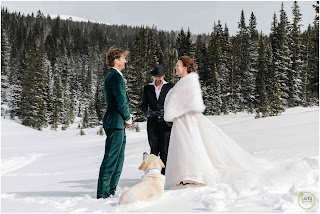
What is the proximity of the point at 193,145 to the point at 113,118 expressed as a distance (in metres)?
1.27

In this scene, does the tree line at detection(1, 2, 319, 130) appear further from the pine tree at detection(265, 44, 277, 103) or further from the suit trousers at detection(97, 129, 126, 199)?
the suit trousers at detection(97, 129, 126, 199)

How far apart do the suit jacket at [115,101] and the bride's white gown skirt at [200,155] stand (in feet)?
3.09

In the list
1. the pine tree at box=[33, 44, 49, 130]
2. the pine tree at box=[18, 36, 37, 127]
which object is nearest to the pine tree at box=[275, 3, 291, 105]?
A: the pine tree at box=[33, 44, 49, 130]

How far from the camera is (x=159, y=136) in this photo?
5.26 meters

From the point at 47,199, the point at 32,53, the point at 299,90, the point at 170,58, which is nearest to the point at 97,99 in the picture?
the point at 32,53

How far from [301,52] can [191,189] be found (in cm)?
4496

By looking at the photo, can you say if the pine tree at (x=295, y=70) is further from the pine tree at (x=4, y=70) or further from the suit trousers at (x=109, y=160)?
the pine tree at (x=4, y=70)

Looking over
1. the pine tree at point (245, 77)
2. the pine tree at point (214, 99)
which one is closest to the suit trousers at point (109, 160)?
the pine tree at point (214, 99)

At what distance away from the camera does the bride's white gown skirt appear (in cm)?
429

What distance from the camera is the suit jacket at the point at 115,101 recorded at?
404 cm

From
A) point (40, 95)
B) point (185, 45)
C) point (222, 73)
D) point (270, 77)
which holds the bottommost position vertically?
point (40, 95)

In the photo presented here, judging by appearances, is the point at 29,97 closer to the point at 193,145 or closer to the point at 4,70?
the point at 4,70

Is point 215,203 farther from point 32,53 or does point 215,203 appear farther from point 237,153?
point 32,53

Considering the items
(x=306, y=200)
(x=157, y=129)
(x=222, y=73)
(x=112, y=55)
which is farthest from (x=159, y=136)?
(x=222, y=73)
